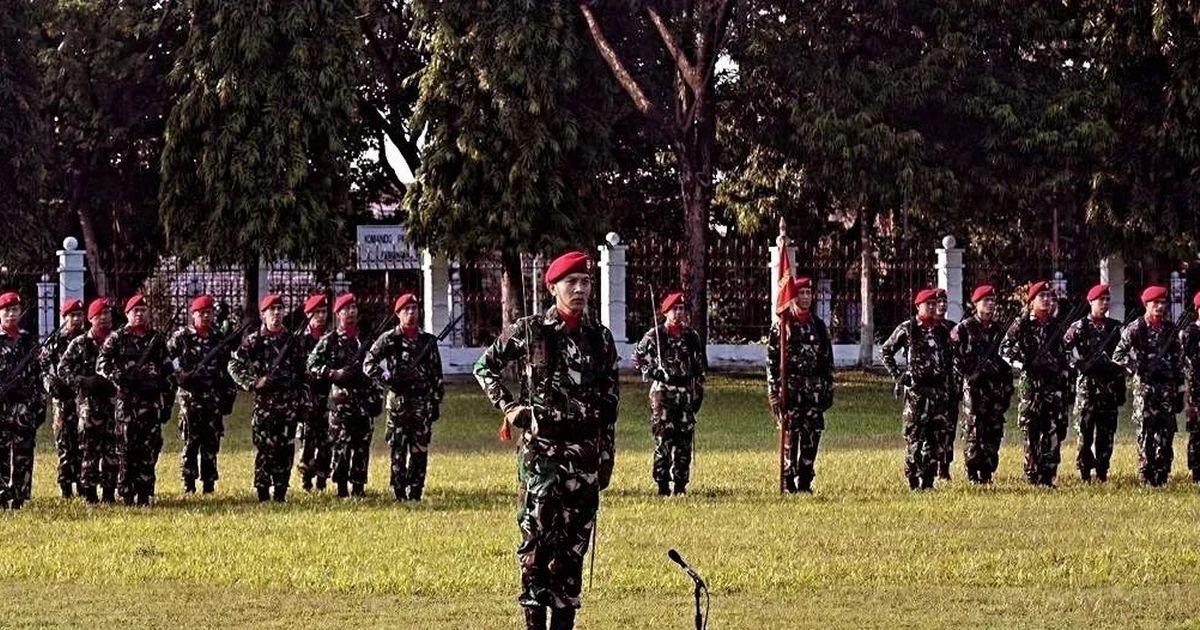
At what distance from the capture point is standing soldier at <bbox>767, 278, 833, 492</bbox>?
18.8 m

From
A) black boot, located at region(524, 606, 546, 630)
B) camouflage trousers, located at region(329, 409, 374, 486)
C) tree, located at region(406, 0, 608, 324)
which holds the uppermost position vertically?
tree, located at region(406, 0, 608, 324)

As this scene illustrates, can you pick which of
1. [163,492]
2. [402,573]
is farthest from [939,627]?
[163,492]

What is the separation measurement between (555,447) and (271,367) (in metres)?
8.03

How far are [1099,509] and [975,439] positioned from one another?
8.05 ft

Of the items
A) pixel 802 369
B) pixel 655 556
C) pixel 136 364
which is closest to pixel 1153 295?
pixel 802 369

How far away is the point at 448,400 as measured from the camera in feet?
112

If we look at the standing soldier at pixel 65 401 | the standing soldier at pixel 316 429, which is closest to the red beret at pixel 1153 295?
the standing soldier at pixel 316 429

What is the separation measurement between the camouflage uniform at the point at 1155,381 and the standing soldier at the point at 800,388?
9.00 ft

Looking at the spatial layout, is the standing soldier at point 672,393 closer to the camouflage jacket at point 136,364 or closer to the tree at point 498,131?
the camouflage jacket at point 136,364

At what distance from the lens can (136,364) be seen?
60.3 feet

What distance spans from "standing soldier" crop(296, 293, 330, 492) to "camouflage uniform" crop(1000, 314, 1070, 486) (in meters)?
6.19

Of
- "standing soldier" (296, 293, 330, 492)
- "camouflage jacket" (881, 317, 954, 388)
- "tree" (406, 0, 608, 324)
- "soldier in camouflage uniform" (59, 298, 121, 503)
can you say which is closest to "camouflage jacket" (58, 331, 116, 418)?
"soldier in camouflage uniform" (59, 298, 121, 503)

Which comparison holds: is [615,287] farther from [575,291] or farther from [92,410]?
[575,291]

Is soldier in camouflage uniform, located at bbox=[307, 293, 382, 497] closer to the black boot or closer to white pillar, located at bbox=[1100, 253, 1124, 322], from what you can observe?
the black boot
